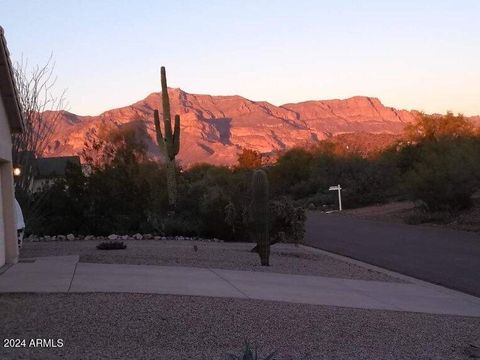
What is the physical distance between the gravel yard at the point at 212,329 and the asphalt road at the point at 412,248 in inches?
182

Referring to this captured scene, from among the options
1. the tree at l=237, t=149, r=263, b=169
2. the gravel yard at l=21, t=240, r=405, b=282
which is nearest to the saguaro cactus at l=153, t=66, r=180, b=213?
the gravel yard at l=21, t=240, r=405, b=282

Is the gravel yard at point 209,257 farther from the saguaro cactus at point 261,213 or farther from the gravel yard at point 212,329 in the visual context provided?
the gravel yard at point 212,329

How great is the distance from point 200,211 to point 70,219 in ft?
14.8

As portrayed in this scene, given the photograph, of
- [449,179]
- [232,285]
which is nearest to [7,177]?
[232,285]

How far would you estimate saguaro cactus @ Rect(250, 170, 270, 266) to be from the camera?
55.6 feet

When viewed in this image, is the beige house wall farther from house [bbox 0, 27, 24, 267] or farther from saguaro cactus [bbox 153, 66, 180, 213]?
saguaro cactus [bbox 153, 66, 180, 213]

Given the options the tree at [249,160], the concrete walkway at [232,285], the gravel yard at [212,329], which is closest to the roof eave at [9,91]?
the concrete walkway at [232,285]

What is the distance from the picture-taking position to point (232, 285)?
516 inches

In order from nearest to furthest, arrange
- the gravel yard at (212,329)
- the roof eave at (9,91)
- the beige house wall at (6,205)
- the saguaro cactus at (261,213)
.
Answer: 1. the gravel yard at (212,329)
2. the roof eave at (9,91)
3. the beige house wall at (6,205)
4. the saguaro cactus at (261,213)

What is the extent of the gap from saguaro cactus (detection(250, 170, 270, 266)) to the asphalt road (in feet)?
11.1

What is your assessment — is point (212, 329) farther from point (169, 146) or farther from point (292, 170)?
point (292, 170)

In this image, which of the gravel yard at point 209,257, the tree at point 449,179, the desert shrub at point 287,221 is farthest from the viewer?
the tree at point 449,179

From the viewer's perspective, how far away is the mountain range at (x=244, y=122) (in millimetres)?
129125

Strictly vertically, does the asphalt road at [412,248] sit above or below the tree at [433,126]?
below
